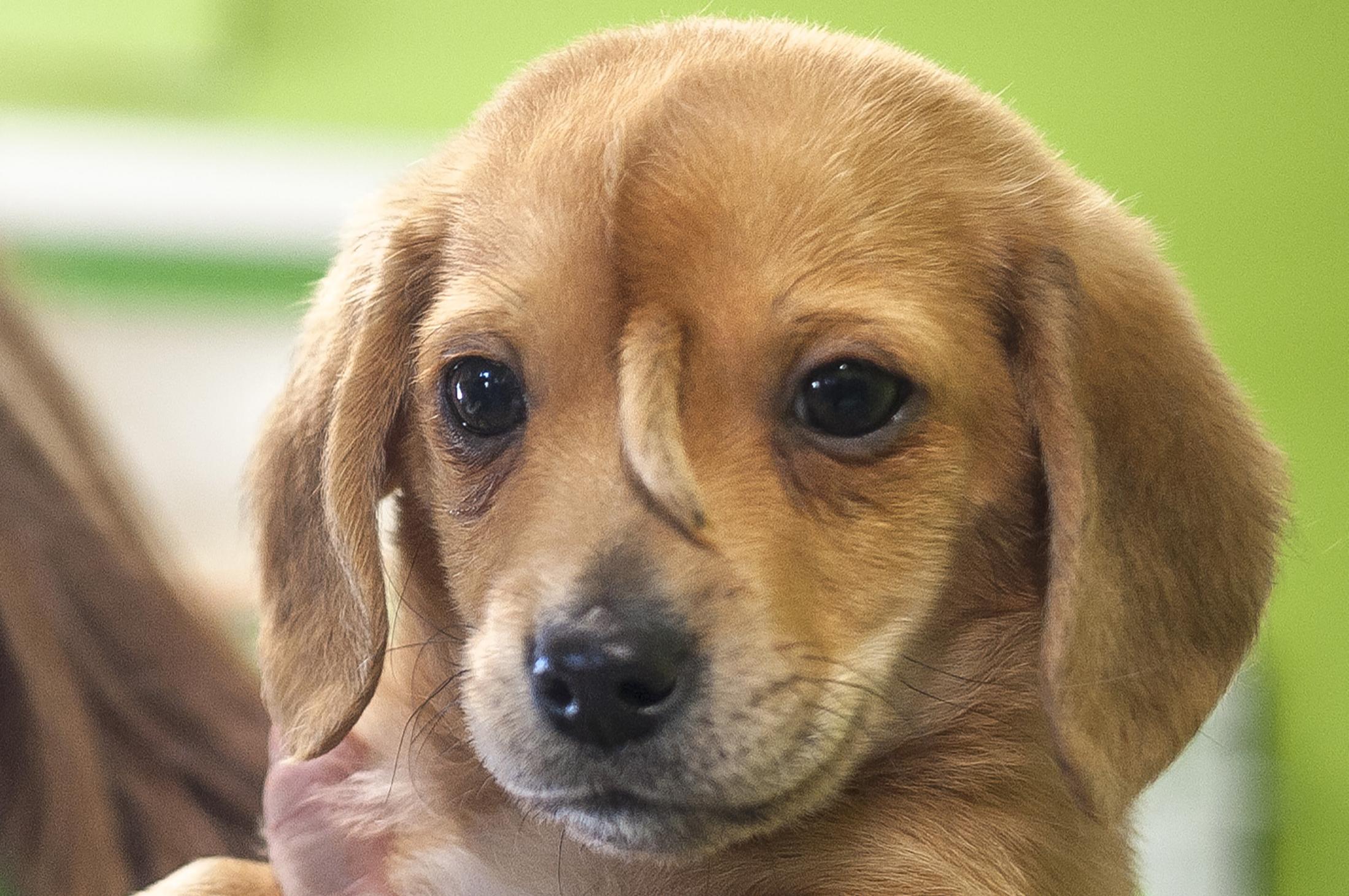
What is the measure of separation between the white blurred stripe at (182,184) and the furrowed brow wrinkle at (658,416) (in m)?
2.88

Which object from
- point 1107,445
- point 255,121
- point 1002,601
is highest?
point 1107,445

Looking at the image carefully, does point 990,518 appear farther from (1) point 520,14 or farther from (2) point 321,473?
(1) point 520,14

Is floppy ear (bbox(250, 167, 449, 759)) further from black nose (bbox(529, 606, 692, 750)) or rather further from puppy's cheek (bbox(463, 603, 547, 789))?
black nose (bbox(529, 606, 692, 750))

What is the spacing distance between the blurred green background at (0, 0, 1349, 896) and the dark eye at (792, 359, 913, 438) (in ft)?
6.48

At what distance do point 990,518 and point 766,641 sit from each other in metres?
0.34

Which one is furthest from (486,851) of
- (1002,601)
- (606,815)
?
(1002,601)

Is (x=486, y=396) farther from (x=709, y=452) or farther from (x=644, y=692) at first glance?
(x=644, y=692)

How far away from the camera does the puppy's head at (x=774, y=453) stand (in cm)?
136

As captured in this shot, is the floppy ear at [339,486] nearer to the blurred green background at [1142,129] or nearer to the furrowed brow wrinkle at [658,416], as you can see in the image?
the furrowed brow wrinkle at [658,416]

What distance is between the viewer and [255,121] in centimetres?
443

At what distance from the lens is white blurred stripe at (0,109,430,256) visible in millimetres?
4152

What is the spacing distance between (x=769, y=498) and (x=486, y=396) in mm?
368

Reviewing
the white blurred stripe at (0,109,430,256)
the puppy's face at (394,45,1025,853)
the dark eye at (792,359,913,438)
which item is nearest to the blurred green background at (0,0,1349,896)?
the white blurred stripe at (0,109,430,256)

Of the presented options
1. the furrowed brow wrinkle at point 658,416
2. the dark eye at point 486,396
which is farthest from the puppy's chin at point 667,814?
the dark eye at point 486,396
